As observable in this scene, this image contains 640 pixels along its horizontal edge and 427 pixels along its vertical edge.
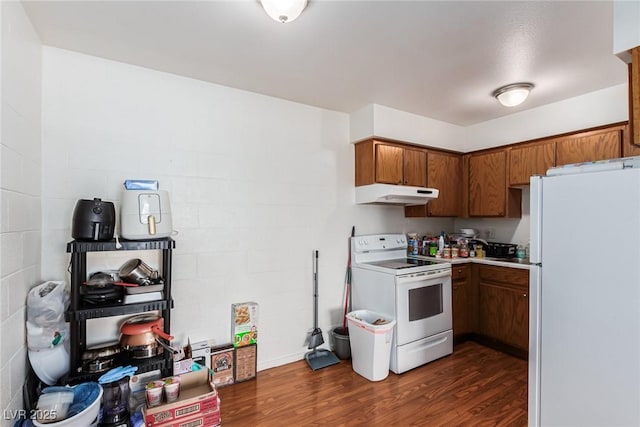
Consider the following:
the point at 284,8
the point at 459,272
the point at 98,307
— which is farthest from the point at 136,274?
the point at 459,272

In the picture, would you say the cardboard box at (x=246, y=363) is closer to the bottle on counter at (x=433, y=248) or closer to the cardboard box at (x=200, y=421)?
the cardboard box at (x=200, y=421)

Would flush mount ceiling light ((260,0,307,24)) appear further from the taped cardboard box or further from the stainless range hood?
the taped cardboard box

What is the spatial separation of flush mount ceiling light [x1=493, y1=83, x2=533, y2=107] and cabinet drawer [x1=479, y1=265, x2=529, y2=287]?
61.9 inches

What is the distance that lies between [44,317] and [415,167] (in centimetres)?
330

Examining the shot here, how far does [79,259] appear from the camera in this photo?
6.14 feet

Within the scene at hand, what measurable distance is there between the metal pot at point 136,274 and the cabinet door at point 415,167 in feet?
8.35

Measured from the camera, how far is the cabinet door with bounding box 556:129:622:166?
2738 mm

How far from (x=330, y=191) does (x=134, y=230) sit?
1.87 m

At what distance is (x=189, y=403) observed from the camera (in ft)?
5.92

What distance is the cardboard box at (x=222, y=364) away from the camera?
8.30 ft

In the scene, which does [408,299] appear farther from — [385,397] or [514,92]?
[514,92]

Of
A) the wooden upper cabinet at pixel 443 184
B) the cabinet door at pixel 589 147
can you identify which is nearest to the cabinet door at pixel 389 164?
the wooden upper cabinet at pixel 443 184

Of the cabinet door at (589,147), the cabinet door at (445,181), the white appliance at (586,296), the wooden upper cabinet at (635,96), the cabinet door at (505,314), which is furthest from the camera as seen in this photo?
the cabinet door at (445,181)

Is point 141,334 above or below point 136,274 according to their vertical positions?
below
